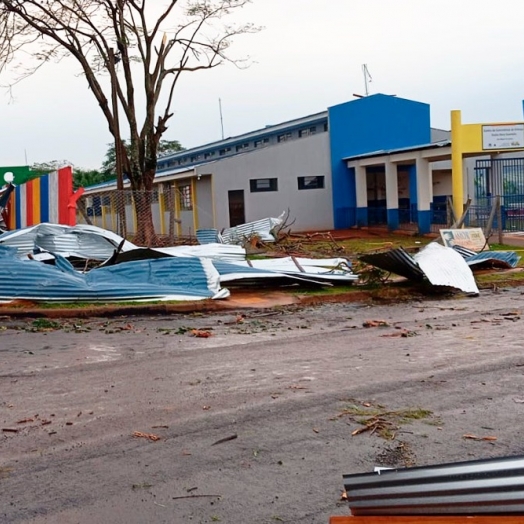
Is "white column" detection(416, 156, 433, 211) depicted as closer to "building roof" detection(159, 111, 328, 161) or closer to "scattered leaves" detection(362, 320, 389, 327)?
"building roof" detection(159, 111, 328, 161)

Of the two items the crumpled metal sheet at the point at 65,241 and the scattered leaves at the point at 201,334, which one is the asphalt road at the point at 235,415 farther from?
the crumpled metal sheet at the point at 65,241

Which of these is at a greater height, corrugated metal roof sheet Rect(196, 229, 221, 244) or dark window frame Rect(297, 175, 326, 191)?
dark window frame Rect(297, 175, 326, 191)

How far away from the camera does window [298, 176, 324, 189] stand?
3498 centimetres

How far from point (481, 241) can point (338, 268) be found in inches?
249

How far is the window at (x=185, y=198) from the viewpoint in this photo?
3614cm

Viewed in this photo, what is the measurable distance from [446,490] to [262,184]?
31723 millimetres

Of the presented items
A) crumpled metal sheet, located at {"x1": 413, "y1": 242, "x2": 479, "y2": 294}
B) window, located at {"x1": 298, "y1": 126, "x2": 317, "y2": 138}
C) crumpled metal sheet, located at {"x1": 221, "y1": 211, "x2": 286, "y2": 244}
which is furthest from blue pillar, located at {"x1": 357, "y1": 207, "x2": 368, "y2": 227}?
crumpled metal sheet, located at {"x1": 413, "y1": 242, "x2": 479, "y2": 294}

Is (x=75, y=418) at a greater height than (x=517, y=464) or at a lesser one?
lesser

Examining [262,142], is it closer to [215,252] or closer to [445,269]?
[215,252]

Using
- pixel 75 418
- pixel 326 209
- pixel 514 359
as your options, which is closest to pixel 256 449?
pixel 75 418

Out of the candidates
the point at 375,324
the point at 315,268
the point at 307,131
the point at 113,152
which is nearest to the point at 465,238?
the point at 315,268

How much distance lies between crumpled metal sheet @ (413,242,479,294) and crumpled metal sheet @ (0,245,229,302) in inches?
143

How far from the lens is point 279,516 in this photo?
Answer: 14.0ft

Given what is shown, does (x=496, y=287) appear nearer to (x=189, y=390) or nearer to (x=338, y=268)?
(x=338, y=268)
